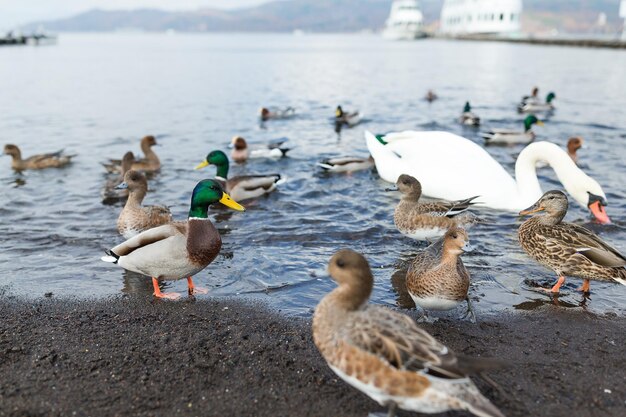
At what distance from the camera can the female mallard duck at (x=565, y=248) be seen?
580 centimetres

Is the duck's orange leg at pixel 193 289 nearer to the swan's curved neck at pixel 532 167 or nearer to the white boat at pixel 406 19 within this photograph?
the swan's curved neck at pixel 532 167

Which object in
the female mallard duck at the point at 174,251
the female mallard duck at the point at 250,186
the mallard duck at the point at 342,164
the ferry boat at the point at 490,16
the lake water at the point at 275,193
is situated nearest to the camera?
the female mallard duck at the point at 174,251

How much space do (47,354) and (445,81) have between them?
3728cm

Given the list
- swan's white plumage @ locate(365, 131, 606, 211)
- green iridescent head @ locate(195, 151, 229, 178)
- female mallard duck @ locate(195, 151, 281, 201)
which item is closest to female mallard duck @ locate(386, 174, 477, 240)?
swan's white plumage @ locate(365, 131, 606, 211)

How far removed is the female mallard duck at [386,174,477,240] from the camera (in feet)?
24.6

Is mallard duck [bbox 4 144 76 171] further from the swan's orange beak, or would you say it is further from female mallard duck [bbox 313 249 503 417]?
the swan's orange beak

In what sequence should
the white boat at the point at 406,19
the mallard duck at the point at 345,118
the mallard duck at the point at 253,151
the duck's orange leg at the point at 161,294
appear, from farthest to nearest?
1. the white boat at the point at 406,19
2. the mallard duck at the point at 345,118
3. the mallard duck at the point at 253,151
4. the duck's orange leg at the point at 161,294

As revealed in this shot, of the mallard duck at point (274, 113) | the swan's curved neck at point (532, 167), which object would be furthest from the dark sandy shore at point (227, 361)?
the mallard duck at point (274, 113)

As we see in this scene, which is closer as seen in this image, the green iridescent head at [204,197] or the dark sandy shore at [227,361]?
the dark sandy shore at [227,361]

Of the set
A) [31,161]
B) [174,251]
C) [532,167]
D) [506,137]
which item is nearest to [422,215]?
[532,167]

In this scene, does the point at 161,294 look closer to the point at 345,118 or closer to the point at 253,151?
the point at 253,151

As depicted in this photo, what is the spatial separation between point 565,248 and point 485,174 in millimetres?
3363

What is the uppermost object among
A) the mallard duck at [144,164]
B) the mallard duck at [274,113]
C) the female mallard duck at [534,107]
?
the female mallard duck at [534,107]

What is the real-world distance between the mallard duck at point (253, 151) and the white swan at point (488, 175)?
4.79m
